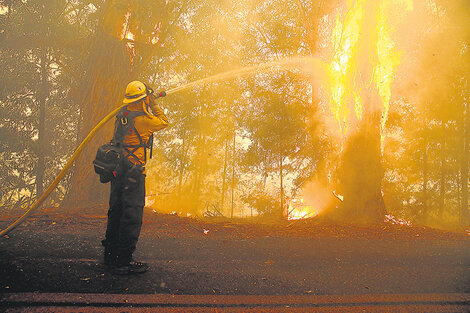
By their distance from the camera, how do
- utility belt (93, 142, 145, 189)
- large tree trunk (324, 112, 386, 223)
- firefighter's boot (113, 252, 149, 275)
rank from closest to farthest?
firefighter's boot (113, 252, 149, 275) → utility belt (93, 142, 145, 189) → large tree trunk (324, 112, 386, 223)

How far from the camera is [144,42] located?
10.3 metres

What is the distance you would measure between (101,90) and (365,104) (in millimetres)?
7655

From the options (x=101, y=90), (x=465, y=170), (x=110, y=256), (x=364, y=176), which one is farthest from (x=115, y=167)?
(x=465, y=170)

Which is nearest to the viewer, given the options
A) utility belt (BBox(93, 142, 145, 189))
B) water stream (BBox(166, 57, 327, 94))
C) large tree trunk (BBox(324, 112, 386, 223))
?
utility belt (BBox(93, 142, 145, 189))

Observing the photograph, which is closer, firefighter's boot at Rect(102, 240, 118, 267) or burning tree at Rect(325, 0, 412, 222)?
firefighter's boot at Rect(102, 240, 118, 267)

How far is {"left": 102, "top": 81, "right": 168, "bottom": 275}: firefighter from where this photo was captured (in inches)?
157

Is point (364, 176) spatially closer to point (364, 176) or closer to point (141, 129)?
point (364, 176)

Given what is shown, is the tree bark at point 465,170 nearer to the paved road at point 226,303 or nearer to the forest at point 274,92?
the forest at point 274,92

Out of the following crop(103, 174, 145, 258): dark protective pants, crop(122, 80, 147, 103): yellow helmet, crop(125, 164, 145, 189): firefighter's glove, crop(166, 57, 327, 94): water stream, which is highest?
crop(166, 57, 327, 94): water stream

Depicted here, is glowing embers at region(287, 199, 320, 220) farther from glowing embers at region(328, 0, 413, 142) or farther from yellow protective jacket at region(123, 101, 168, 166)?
yellow protective jacket at region(123, 101, 168, 166)

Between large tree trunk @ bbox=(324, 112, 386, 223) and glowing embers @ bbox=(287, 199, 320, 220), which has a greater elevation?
large tree trunk @ bbox=(324, 112, 386, 223)

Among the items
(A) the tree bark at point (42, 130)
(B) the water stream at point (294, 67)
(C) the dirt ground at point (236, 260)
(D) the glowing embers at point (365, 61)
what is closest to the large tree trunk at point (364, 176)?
(D) the glowing embers at point (365, 61)

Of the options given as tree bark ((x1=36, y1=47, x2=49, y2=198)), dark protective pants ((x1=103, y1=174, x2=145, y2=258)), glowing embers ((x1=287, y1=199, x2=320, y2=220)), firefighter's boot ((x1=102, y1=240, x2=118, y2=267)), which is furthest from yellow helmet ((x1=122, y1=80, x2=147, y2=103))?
tree bark ((x1=36, y1=47, x2=49, y2=198))

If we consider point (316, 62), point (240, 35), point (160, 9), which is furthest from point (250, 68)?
point (160, 9)
